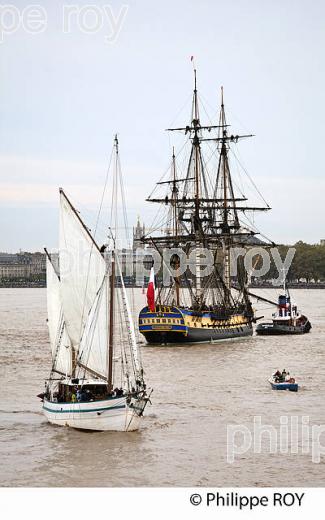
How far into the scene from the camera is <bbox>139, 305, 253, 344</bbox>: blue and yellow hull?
164ft

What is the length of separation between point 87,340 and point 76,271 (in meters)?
1.97

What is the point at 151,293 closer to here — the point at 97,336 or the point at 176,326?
the point at 176,326

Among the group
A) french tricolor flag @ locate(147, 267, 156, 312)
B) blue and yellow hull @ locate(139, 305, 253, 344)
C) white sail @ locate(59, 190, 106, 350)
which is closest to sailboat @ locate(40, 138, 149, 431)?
white sail @ locate(59, 190, 106, 350)

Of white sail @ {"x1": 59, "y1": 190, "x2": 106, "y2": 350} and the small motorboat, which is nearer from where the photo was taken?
white sail @ {"x1": 59, "y1": 190, "x2": 106, "y2": 350}

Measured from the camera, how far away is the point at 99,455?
69.7ft

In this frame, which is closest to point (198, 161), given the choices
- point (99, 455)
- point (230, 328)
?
point (230, 328)

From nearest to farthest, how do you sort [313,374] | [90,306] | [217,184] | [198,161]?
[90,306] < [313,374] < [198,161] < [217,184]

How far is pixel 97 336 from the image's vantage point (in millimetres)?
25078

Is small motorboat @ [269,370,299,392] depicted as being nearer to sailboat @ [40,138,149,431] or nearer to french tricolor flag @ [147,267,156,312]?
sailboat @ [40,138,149,431]

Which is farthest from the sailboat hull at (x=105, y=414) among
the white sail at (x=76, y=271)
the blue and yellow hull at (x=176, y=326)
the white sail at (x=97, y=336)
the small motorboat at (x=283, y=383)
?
the blue and yellow hull at (x=176, y=326)

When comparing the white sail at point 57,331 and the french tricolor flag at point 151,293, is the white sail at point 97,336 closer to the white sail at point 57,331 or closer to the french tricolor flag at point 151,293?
the white sail at point 57,331

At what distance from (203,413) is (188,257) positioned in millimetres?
34098

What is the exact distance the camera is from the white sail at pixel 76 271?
25.2 meters
